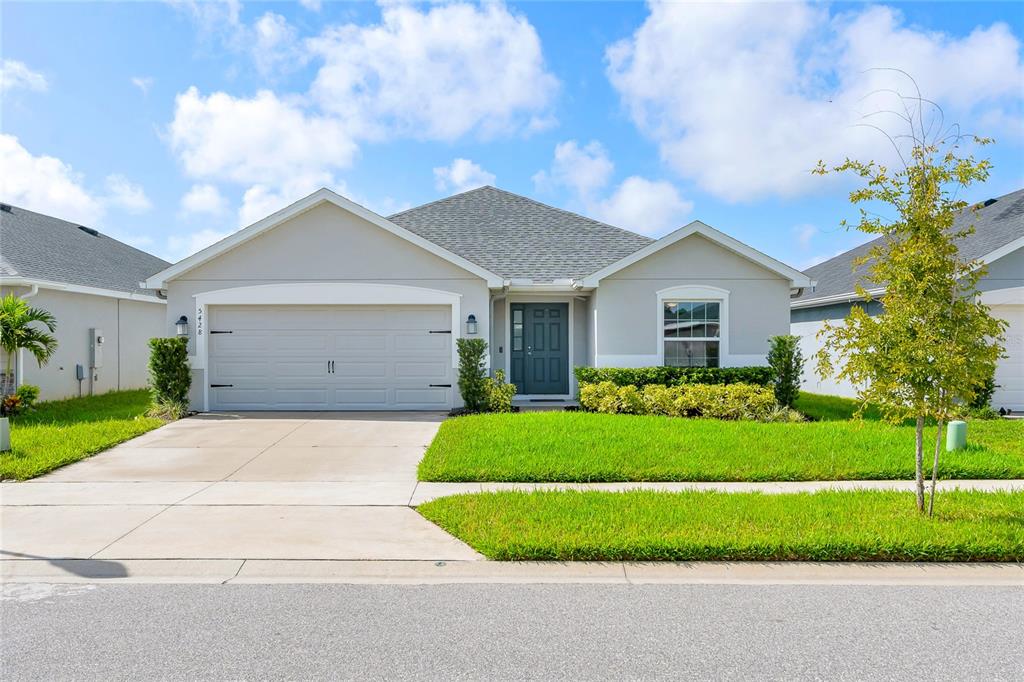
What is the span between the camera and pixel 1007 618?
4238mm

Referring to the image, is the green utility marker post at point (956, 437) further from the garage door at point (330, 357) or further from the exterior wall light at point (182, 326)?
the exterior wall light at point (182, 326)

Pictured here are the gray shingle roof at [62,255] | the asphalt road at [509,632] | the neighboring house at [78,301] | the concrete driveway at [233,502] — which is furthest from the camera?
the gray shingle roof at [62,255]

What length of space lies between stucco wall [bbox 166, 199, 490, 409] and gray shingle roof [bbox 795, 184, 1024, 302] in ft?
31.2

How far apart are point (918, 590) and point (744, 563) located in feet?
3.96

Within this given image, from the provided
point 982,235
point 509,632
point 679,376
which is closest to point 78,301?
point 679,376

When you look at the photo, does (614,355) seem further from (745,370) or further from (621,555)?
(621,555)

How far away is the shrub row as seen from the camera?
12586 millimetres

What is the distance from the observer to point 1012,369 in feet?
47.1

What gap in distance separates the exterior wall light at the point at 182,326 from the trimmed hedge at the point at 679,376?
29.2 feet

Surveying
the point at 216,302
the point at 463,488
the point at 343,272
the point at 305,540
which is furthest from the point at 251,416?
the point at 305,540

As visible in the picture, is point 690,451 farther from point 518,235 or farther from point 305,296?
point 518,235

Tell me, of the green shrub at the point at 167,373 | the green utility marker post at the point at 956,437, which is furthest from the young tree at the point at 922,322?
the green shrub at the point at 167,373

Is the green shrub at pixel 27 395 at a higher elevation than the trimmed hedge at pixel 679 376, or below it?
below

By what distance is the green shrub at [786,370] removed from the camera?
13.5 metres
